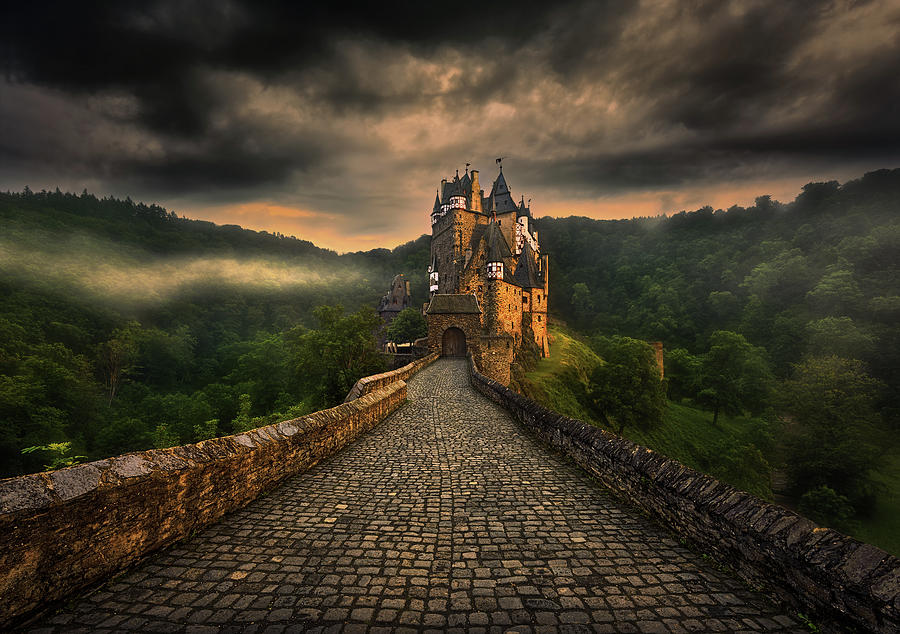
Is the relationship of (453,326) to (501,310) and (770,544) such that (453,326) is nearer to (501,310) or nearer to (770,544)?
(501,310)

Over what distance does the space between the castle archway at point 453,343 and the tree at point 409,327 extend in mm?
15422

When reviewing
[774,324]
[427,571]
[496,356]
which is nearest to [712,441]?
[496,356]

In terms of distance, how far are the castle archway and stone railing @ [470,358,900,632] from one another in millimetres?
23733

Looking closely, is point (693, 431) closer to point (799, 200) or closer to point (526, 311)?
point (526, 311)

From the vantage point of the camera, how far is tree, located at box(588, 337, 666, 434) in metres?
27.0

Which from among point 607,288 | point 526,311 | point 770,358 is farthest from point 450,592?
point 607,288

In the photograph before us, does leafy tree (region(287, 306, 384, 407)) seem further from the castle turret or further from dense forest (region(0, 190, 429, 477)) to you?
the castle turret

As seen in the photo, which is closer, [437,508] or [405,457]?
[437,508]

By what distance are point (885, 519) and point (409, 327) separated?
41.0 meters

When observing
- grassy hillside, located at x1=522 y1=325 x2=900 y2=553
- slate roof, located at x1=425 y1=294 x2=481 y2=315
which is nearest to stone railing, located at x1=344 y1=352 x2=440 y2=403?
slate roof, located at x1=425 y1=294 x2=481 y2=315

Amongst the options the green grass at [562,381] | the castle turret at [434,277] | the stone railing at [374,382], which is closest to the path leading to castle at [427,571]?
the stone railing at [374,382]

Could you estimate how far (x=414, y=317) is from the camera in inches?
1810

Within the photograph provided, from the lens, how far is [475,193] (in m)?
51.0

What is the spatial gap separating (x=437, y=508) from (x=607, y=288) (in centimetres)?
9557
